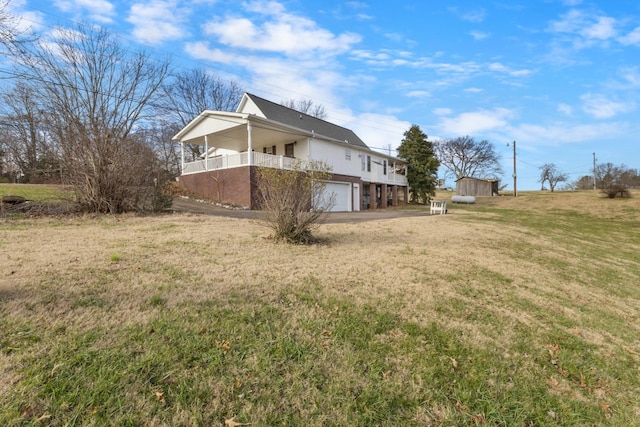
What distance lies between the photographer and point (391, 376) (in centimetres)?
268

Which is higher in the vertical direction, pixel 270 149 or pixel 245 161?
pixel 270 149

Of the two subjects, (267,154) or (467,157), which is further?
(467,157)

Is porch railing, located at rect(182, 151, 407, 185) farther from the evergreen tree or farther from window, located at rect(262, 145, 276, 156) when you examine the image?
the evergreen tree

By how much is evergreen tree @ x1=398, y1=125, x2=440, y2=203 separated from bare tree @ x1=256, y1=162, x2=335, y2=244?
Answer: 2470 centimetres

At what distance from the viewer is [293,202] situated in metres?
6.79

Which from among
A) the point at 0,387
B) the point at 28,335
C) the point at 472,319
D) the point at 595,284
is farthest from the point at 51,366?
the point at 595,284

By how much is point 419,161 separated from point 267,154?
17682 mm

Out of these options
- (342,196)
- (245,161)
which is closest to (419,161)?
(342,196)

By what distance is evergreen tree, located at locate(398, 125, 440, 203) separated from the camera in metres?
29.7

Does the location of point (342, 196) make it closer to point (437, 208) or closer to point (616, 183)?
point (437, 208)

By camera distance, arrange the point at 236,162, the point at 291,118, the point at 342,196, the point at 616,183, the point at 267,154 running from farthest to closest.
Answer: the point at 616,183, the point at 342,196, the point at 291,118, the point at 267,154, the point at 236,162

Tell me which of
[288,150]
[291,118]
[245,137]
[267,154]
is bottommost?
[267,154]

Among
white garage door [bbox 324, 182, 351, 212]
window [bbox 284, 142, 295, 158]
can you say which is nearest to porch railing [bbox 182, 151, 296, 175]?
window [bbox 284, 142, 295, 158]

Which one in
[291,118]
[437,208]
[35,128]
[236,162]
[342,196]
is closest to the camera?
[35,128]
